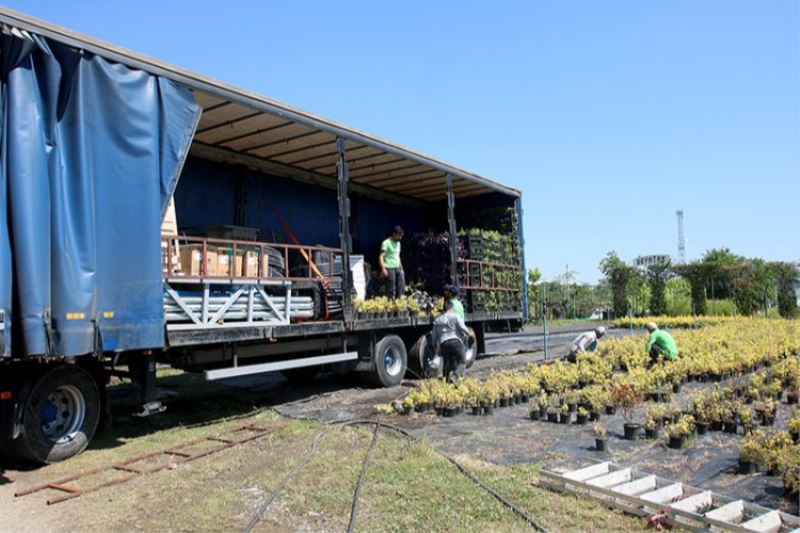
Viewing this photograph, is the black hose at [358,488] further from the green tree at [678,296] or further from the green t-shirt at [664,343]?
the green tree at [678,296]

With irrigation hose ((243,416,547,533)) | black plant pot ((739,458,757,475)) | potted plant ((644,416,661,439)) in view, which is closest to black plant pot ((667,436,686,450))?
potted plant ((644,416,661,439))

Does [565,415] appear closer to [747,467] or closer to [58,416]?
[747,467]

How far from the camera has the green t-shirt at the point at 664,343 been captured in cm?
1171

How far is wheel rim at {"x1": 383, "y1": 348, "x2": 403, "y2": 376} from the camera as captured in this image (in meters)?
11.7

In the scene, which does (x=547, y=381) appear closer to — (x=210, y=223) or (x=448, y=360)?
(x=448, y=360)

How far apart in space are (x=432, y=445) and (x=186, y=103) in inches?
190

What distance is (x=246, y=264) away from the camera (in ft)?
28.1

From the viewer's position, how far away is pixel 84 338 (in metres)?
6.32

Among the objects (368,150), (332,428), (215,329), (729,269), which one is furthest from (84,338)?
(729,269)

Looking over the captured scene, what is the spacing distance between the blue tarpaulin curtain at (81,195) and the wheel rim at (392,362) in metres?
5.27

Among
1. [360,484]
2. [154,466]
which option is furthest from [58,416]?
[360,484]

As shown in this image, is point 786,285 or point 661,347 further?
point 786,285

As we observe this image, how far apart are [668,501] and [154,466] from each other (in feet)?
15.4

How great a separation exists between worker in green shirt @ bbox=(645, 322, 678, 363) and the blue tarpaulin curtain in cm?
871
